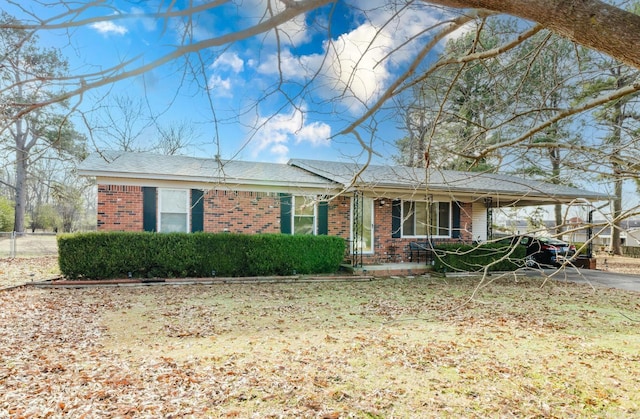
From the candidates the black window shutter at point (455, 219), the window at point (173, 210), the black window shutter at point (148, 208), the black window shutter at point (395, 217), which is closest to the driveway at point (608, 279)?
the black window shutter at point (455, 219)

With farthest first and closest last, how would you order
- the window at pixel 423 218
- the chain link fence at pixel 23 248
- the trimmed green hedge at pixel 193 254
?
the chain link fence at pixel 23 248 < the window at pixel 423 218 < the trimmed green hedge at pixel 193 254

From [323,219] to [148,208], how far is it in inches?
220

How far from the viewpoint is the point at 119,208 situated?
10.5m

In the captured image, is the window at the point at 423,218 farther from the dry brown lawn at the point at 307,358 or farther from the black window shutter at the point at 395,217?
the dry brown lawn at the point at 307,358

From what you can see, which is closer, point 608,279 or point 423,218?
point 608,279

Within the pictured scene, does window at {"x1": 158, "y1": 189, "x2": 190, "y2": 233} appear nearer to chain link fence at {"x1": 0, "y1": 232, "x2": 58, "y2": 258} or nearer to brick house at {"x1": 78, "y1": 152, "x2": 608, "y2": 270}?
brick house at {"x1": 78, "y1": 152, "x2": 608, "y2": 270}

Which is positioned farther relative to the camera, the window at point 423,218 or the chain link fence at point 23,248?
the chain link fence at point 23,248

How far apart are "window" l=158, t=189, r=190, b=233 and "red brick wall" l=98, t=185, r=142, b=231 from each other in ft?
1.99

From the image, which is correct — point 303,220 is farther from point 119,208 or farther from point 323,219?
point 119,208

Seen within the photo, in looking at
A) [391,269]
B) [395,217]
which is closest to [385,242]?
[395,217]

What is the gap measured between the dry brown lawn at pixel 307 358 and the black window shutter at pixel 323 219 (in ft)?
15.3

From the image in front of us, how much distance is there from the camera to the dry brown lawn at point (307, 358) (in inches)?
135

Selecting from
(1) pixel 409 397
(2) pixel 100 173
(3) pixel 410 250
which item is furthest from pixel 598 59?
(2) pixel 100 173

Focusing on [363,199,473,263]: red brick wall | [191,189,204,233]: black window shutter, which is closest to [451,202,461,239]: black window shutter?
[363,199,473,263]: red brick wall
